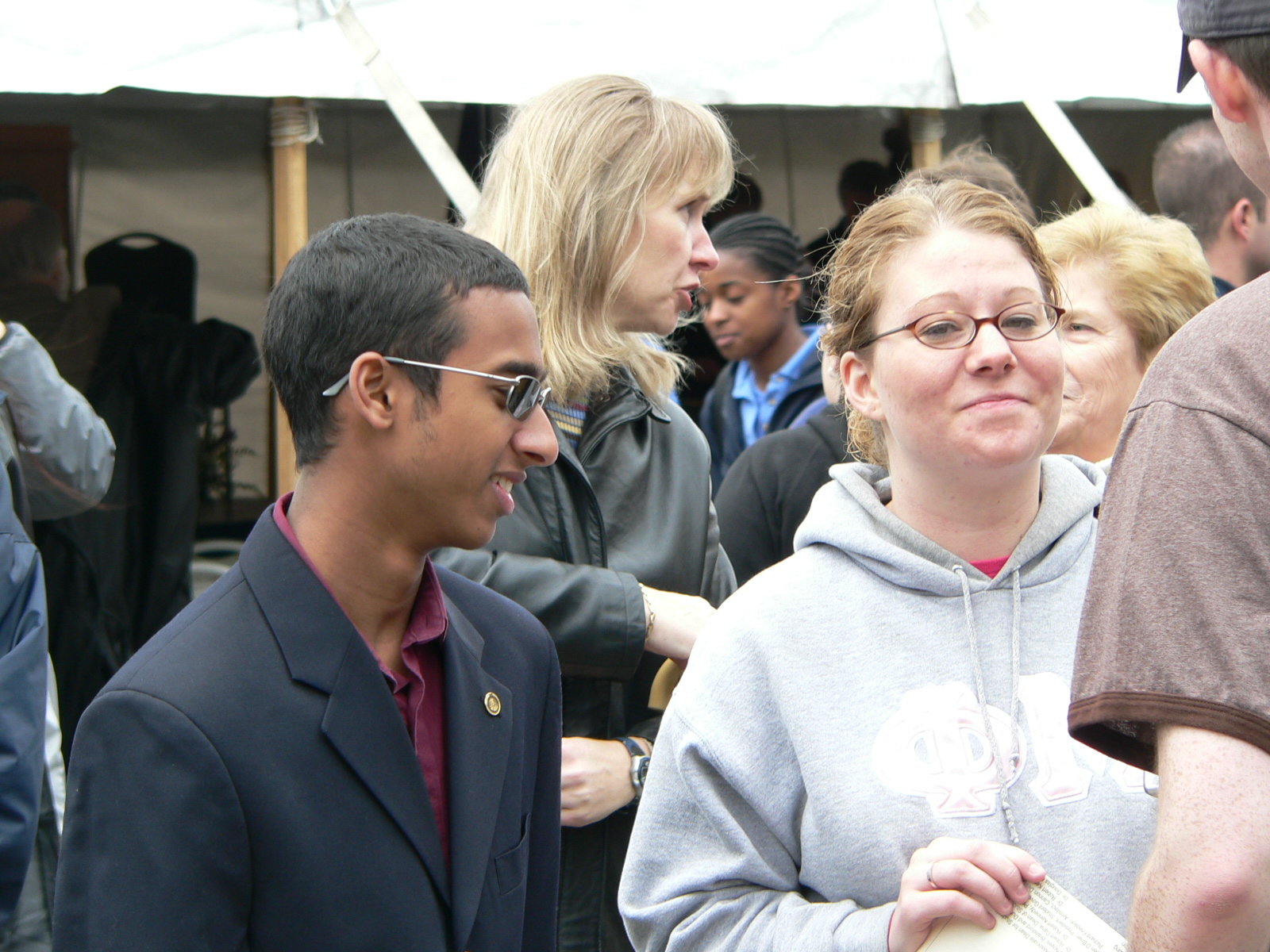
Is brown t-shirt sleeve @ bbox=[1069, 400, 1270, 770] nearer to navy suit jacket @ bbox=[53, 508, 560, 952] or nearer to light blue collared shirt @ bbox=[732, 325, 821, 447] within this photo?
navy suit jacket @ bbox=[53, 508, 560, 952]

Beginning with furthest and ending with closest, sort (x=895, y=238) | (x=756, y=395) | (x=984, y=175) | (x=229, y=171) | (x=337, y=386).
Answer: (x=756, y=395) < (x=229, y=171) < (x=984, y=175) < (x=895, y=238) < (x=337, y=386)

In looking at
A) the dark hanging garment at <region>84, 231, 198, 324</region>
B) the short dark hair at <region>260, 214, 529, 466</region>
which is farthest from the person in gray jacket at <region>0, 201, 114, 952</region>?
the dark hanging garment at <region>84, 231, 198, 324</region>

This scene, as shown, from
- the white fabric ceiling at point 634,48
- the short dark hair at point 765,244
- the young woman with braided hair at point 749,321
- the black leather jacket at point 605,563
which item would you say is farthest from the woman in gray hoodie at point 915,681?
the short dark hair at point 765,244

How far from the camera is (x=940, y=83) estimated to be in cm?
423

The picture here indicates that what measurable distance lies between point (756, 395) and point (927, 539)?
3266 millimetres

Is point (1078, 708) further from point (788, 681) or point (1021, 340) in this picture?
point (1021, 340)

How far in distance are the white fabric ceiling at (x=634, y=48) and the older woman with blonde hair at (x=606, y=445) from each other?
1406 millimetres

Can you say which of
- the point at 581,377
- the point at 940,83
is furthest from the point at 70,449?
the point at 940,83

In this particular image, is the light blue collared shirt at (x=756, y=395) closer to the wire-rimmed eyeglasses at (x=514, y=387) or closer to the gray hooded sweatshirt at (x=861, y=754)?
the gray hooded sweatshirt at (x=861, y=754)

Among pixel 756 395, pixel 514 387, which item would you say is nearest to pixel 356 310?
pixel 514 387

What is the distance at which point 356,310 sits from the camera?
147cm

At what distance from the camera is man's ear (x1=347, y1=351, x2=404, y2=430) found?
1.45 m

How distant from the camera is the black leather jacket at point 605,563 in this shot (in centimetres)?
203

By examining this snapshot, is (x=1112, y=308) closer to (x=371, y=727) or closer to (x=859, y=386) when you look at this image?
(x=859, y=386)
